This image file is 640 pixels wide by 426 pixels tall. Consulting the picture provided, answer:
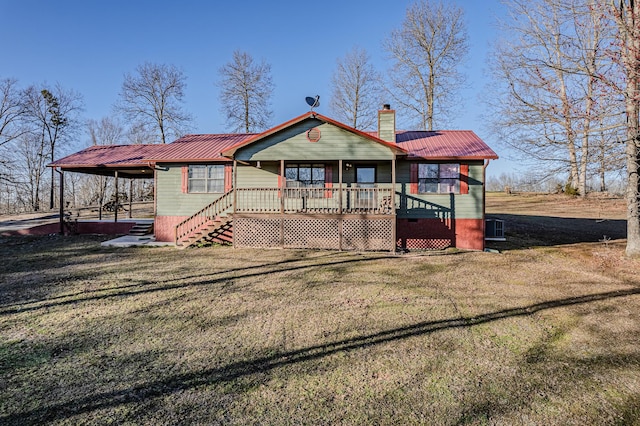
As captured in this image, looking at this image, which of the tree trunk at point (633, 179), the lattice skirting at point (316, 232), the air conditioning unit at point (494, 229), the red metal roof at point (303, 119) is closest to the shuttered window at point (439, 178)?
the red metal roof at point (303, 119)

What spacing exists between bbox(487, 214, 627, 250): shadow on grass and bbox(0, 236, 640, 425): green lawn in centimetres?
478

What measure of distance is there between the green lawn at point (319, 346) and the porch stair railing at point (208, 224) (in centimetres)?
374

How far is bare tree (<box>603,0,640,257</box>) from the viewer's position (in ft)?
24.3

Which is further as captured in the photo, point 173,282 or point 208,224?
point 208,224

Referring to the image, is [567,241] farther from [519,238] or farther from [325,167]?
[325,167]

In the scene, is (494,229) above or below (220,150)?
below

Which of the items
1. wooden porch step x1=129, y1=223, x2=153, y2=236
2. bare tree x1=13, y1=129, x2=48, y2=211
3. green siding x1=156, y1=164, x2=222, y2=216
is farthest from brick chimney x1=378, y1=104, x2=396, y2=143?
bare tree x1=13, y1=129, x2=48, y2=211

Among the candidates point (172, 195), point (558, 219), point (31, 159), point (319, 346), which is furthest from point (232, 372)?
point (31, 159)

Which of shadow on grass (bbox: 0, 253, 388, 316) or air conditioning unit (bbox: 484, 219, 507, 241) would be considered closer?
shadow on grass (bbox: 0, 253, 388, 316)

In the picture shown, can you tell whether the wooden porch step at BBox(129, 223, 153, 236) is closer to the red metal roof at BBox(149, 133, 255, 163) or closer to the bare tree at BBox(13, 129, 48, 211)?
the red metal roof at BBox(149, 133, 255, 163)

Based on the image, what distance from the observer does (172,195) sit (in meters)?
13.8

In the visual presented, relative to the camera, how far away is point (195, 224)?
13289mm

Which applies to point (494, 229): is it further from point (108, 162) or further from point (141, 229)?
point (108, 162)

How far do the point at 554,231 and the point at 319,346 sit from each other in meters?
16.6
